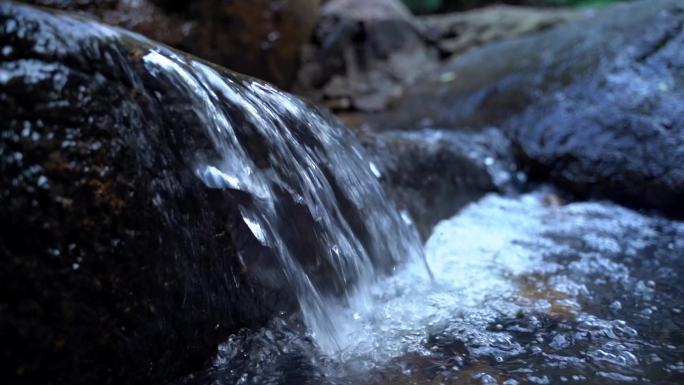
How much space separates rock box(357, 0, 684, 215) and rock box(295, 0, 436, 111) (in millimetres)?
847

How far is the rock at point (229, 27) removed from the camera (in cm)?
463

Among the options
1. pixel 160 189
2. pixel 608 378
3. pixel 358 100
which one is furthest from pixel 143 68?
pixel 358 100

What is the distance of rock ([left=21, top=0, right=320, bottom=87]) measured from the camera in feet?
15.2

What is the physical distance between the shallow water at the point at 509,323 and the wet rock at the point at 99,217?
0.94 ft

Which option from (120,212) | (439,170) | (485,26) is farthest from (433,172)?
(485,26)

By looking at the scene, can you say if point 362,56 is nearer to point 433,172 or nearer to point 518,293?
point 433,172

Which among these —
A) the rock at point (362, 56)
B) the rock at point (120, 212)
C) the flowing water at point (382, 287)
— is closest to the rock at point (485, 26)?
the rock at point (362, 56)

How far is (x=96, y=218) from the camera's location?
1.33 m

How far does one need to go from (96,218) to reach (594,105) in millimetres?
3808

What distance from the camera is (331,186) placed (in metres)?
2.20

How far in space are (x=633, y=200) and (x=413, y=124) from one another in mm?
2229

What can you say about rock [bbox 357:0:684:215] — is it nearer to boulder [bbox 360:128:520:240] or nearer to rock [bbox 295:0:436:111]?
boulder [bbox 360:128:520:240]

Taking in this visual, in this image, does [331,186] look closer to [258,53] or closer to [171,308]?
[171,308]

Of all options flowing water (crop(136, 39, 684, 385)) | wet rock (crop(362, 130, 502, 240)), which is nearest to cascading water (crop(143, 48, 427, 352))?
flowing water (crop(136, 39, 684, 385))
